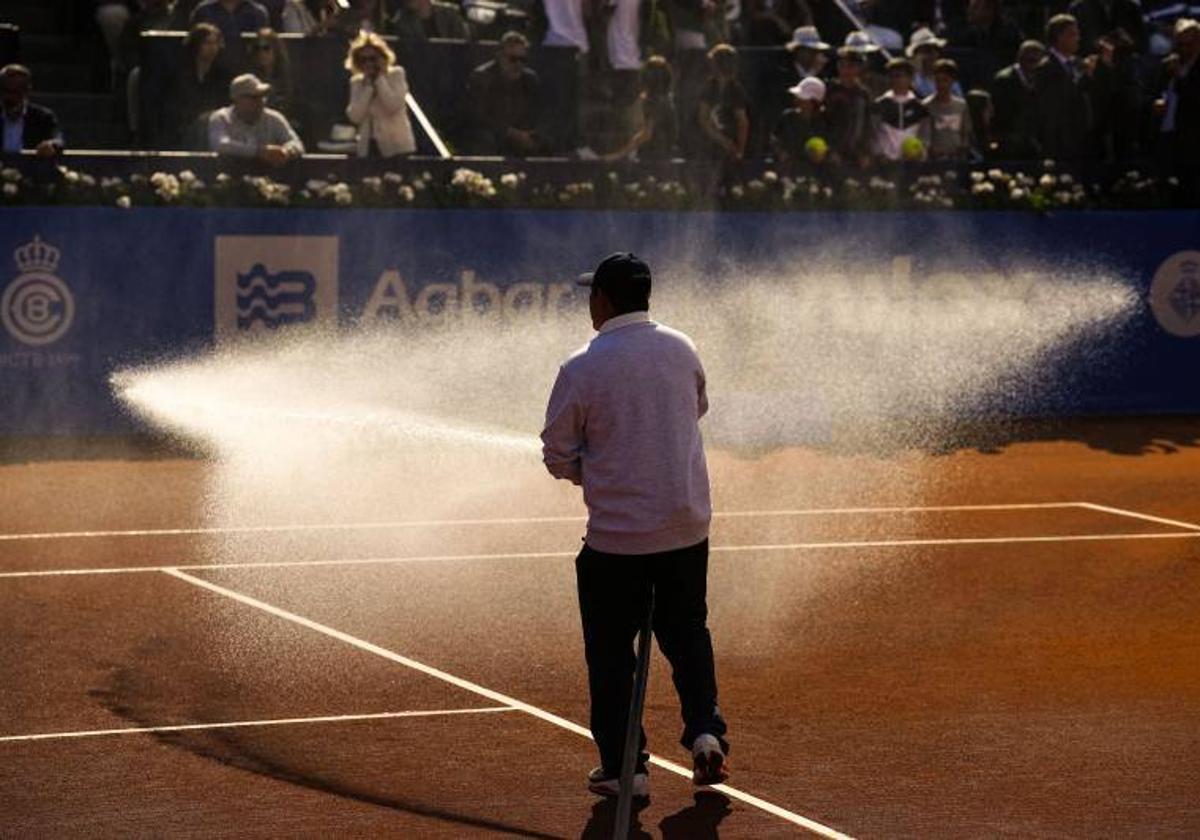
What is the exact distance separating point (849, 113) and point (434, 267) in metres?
4.77

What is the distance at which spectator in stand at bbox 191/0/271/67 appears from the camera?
20828 millimetres

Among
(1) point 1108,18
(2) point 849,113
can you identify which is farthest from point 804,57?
(1) point 1108,18

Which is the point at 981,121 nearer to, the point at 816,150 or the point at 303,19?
the point at 816,150

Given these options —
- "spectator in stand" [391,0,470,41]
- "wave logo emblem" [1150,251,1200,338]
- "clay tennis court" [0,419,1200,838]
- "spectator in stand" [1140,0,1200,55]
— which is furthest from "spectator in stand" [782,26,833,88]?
"clay tennis court" [0,419,1200,838]

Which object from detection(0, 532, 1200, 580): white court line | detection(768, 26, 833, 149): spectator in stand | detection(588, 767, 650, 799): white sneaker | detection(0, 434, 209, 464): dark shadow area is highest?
detection(768, 26, 833, 149): spectator in stand

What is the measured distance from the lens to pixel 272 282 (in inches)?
776

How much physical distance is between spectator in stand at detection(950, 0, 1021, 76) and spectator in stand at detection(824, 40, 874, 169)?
4008 mm

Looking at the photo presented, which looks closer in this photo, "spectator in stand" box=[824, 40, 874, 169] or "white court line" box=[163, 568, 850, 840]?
"white court line" box=[163, 568, 850, 840]

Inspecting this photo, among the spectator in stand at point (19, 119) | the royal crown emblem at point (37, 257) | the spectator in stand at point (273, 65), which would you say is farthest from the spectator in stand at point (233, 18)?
the royal crown emblem at point (37, 257)

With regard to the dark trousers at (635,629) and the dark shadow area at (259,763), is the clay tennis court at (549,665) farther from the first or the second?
the dark trousers at (635,629)

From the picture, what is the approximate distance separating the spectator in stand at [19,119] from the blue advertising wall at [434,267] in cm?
85

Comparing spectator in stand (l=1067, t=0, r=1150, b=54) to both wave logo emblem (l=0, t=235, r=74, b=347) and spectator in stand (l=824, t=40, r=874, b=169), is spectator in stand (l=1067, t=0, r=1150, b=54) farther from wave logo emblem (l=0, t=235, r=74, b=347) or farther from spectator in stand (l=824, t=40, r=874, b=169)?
wave logo emblem (l=0, t=235, r=74, b=347)

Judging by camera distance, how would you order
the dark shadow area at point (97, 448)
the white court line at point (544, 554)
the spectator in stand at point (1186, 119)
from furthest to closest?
the spectator in stand at point (1186, 119) < the dark shadow area at point (97, 448) < the white court line at point (544, 554)

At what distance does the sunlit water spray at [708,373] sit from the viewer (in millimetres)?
18375
